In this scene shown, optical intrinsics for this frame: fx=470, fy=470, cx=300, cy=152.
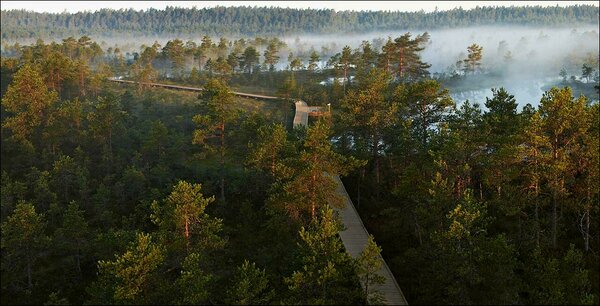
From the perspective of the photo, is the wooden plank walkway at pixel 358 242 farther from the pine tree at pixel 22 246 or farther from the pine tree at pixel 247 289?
the pine tree at pixel 22 246

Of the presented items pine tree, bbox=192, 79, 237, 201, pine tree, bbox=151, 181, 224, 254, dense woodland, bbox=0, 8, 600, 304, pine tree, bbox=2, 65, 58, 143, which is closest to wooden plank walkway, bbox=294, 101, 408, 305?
dense woodland, bbox=0, 8, 600, 304

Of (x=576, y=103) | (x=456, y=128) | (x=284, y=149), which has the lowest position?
(x=284, y=149)

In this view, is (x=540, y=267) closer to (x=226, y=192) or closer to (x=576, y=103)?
(x=576, y=103)

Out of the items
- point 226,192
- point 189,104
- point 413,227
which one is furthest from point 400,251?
point 189,104

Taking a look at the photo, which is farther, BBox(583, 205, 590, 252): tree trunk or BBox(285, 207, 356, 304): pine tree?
BBox(583, 205, 590, 252): tree trunk

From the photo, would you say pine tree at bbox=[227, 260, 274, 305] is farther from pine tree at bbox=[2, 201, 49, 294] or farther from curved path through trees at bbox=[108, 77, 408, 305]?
pine tree at bbox=[2, 201, 49, 294]

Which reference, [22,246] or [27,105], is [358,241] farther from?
[27,105]

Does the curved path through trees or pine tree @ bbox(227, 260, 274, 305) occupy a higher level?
pine tree @ bbox(227, 260, 274, 305)

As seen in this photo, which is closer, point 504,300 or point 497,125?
point 504,300

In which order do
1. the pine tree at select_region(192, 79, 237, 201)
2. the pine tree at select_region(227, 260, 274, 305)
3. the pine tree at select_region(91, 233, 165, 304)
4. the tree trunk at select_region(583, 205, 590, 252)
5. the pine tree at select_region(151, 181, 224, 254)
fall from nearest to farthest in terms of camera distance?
the pine tree at select_region(227, 260, 274, 305) < the pine tree at select_region(91, 233, 165, 304) < the tree trunk at select_region(583, 205, 590, 252) < the pine tree at select_region(151, 181, 224, 254) < the pine tree at select_region(192, 79, 237, 201)
